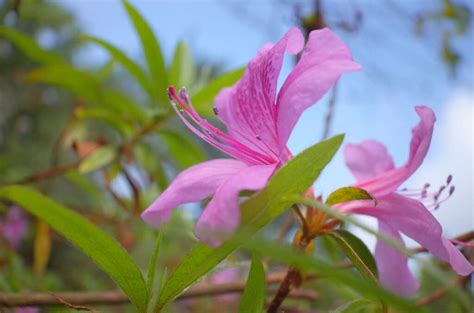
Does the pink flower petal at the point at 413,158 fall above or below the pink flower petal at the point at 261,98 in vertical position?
below

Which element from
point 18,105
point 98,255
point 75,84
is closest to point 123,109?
point 75,84

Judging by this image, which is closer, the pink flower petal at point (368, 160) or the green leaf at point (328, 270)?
the green leaf at point (328, 270)

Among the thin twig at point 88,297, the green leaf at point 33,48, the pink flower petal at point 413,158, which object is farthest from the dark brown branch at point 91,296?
the green leaf at point 33,48

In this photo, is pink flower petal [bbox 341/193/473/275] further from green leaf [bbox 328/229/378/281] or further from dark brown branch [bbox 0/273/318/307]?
dark brown branch [bbox 0/273/318/307]

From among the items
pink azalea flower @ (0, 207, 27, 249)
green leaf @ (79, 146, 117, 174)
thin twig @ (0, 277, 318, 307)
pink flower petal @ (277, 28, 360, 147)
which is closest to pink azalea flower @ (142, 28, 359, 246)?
pink flower petal @ (277, 28, 360, 147)

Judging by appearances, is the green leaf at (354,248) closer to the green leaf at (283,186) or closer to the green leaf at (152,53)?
the green leaf at (283,186)

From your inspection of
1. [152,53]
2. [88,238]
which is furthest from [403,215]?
[152,53]
